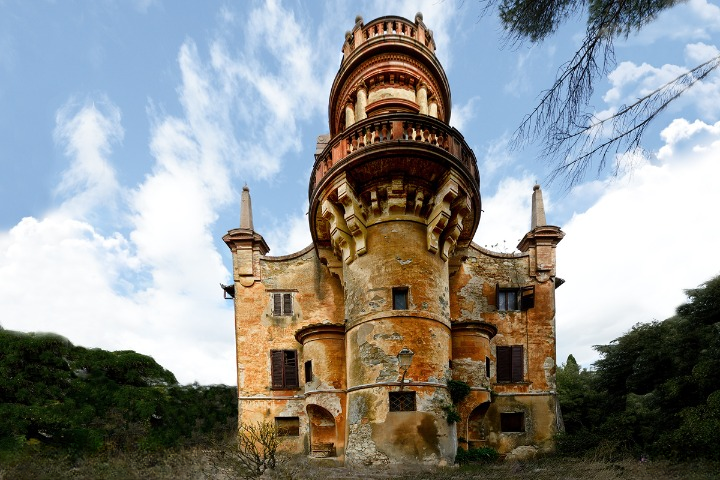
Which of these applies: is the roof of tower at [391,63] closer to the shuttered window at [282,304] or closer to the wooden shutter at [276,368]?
the shuttered window at [282,304]

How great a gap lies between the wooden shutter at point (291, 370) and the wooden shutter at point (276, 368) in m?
0.20

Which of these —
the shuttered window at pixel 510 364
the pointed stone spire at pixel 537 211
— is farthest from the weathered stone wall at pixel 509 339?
the pointed stone spire at pixel 537 211

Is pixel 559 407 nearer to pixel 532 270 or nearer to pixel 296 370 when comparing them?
pixel 532 270

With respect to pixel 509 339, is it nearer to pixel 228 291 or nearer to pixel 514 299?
pixel 514 299

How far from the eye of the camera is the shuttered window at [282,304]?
16.9 m

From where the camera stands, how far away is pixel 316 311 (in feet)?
55.2

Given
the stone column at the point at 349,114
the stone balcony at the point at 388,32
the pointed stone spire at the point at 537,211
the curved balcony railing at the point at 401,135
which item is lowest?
the pointed stone spire at the point at 537,211

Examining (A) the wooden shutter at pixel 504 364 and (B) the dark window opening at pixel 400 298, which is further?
(A) the wooden shutter at pixel 504 364

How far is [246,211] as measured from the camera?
18.2m

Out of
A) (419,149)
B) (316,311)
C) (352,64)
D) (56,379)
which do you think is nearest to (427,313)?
(419,149)

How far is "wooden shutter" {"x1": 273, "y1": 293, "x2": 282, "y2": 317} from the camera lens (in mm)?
16859

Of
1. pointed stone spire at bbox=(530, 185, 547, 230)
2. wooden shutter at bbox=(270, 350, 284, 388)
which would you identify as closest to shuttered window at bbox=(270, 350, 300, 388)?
wooden shutter at bbox=(270, 350, 284, 388)

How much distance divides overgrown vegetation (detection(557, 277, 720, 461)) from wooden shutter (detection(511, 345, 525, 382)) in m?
2.39

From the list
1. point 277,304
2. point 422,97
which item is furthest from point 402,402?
point 422,97
